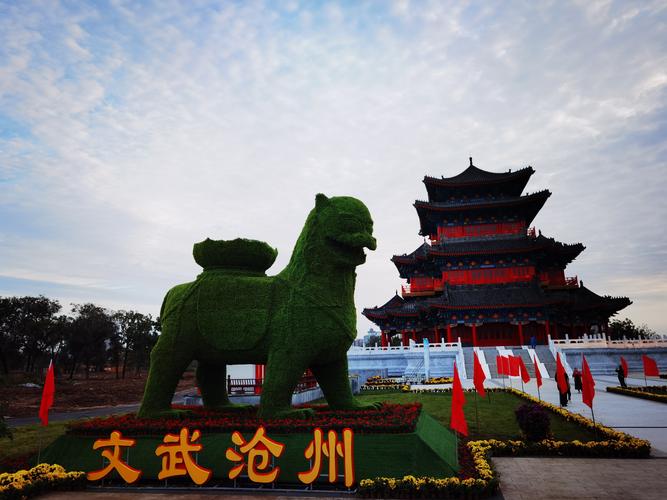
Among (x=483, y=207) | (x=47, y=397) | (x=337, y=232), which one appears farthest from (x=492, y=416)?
(x=483, y=207)

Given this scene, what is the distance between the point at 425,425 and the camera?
8805 mm

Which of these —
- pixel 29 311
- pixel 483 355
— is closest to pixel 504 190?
pixel 483 355

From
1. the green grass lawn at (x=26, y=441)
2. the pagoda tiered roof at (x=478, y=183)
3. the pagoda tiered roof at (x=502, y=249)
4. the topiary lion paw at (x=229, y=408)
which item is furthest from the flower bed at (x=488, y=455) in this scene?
the pagoda tiered roof at (x=478, y=183)

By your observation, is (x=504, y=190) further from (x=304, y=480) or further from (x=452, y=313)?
(x=304, y=480)

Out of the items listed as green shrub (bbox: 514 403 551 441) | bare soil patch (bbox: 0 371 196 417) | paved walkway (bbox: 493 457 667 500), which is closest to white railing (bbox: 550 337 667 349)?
green shrub (bbox: 514 403 551 441)

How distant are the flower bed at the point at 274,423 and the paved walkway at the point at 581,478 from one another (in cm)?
192

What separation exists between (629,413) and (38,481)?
51.3 ft

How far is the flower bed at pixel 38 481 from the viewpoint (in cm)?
711

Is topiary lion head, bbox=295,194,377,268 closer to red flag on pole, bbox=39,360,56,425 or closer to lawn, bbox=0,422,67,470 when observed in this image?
red flag on pole, bbox=39,360,56,425

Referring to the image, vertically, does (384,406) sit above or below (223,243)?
below

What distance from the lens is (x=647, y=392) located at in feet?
58.0

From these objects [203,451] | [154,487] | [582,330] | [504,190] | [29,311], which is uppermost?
[504,190]

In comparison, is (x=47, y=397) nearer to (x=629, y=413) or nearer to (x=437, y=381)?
(x=629, y=413)

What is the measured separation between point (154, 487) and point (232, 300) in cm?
347
